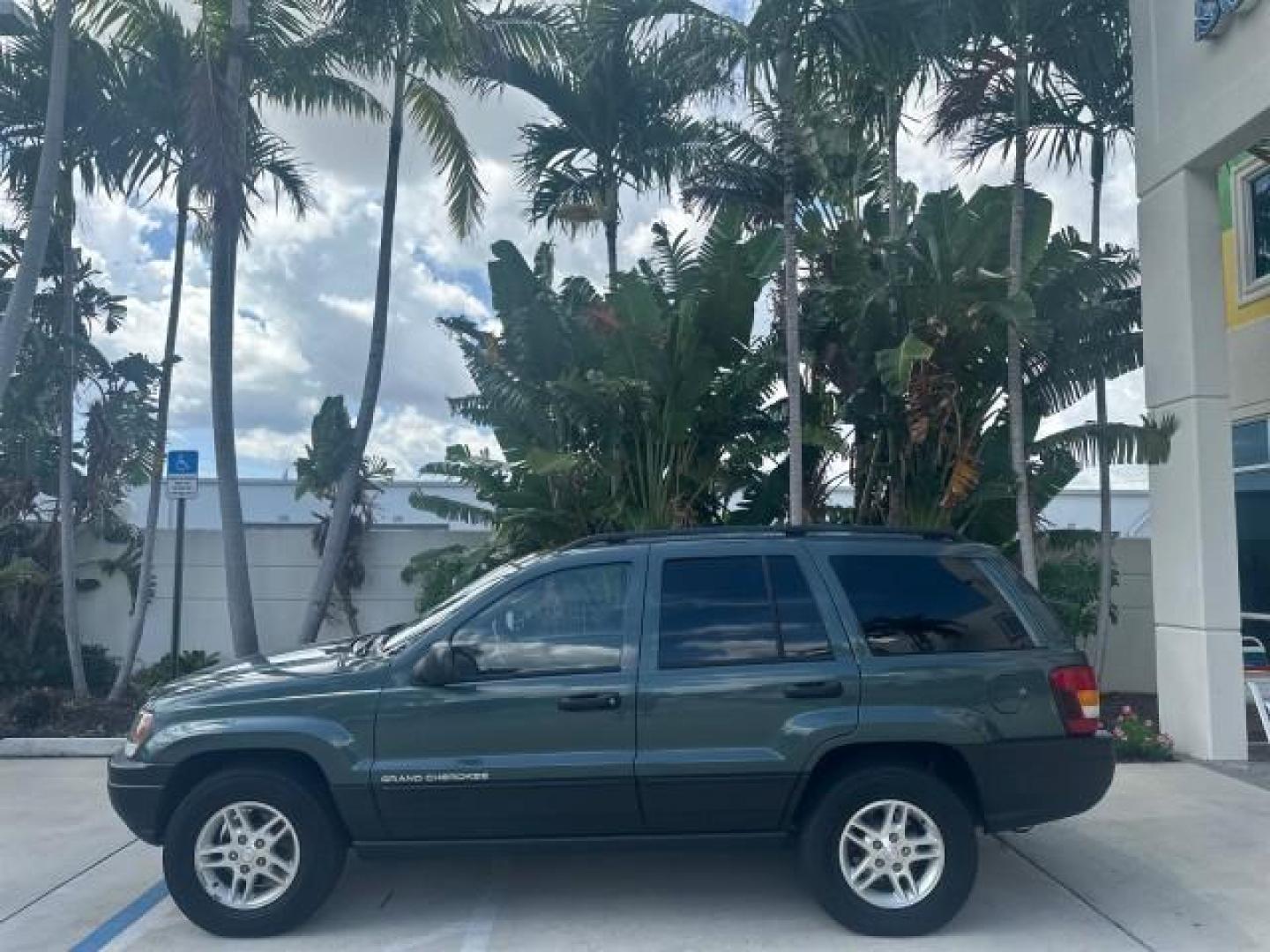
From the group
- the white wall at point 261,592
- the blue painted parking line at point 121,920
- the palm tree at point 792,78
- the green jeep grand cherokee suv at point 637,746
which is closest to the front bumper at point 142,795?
the green jeep grand cherokee suv at point 637,746

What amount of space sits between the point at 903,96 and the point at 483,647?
7.94 metres

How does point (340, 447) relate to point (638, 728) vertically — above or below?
above

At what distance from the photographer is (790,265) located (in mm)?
9875

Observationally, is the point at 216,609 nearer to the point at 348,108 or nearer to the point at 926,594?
the point at 348,108

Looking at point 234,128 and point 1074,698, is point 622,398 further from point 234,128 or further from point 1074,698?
point 1074,698

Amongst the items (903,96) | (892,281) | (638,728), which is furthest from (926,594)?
(903,96)

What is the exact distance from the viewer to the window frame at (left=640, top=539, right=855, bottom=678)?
536 centimetres

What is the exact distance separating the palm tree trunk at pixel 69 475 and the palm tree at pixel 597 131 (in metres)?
4.77

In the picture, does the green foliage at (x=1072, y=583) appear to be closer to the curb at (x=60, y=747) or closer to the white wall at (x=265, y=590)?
the white wall at (x=265, y=590)

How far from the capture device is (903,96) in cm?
1103

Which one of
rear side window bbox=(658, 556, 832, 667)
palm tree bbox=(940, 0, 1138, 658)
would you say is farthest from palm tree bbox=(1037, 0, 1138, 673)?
rear side window bbox=(658, 556, 832, 667)

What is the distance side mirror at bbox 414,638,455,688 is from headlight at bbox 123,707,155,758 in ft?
4.28

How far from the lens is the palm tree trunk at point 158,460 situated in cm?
1141

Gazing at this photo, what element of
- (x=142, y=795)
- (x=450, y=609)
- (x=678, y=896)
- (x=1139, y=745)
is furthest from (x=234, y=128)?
(x=1139, y=745)
